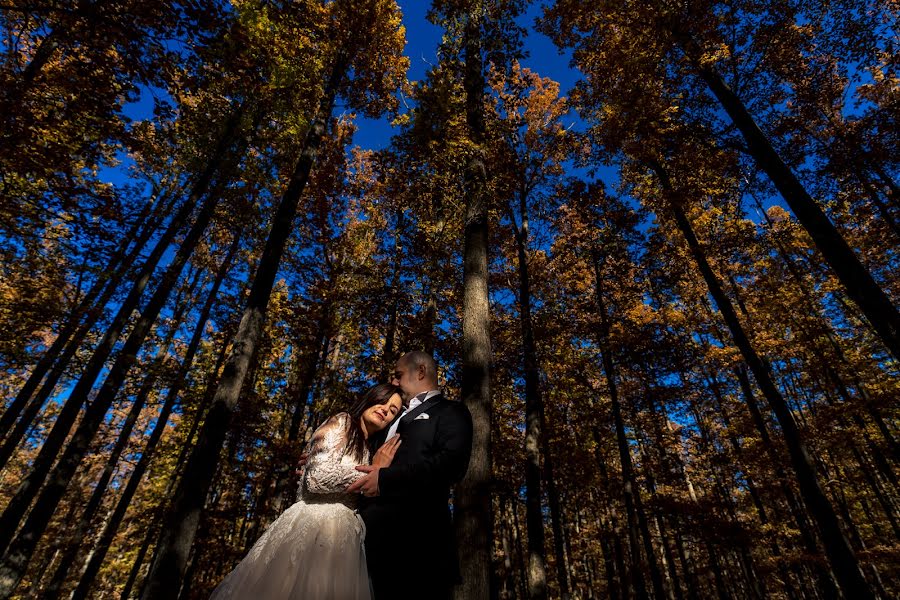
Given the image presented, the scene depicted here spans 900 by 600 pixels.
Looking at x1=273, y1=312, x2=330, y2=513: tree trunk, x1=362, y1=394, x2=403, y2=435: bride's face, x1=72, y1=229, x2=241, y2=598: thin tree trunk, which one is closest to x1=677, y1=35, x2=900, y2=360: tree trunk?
x1=362, y1=394, x2=403, y2=435: bride's face

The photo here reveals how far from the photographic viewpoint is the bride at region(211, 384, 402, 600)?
1.90m

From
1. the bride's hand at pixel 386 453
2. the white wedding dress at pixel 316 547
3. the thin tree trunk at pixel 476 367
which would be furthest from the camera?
the thin tree trunk at pixel 476 367

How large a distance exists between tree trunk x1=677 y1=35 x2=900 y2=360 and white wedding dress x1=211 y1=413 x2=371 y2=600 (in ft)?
27.4

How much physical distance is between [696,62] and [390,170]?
789 centimetres

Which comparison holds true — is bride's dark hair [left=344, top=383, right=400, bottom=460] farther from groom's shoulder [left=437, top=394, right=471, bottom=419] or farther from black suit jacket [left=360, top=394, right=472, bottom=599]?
groom's shoulder [left=437, top=394, right=471, bottom=419]

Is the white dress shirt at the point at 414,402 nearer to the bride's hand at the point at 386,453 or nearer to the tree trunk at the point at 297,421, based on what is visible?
the bride's hand at the point at 386,453

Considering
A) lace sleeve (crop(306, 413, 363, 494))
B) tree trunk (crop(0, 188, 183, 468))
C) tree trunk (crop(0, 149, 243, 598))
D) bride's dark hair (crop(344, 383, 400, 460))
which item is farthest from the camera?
tree trunk (crop(0, 188, 183, 468))

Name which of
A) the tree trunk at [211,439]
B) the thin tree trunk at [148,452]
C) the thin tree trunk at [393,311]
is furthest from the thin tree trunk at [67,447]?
the thin tree trunk at [393,311]

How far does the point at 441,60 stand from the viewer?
779 cm

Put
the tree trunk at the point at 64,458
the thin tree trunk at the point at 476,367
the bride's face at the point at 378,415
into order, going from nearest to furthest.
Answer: the bride's face at the point at 378,415
the thin tree trunk at the point at 476,367
the tree trunk at the point at 64,458

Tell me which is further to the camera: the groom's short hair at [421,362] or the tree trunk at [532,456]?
the tree trunk at [532,456]

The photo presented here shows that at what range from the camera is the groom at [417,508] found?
81.2 inches

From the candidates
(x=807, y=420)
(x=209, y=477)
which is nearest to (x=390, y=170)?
(x=209, y=477)

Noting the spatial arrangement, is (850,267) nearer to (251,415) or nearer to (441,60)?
(441,60)
